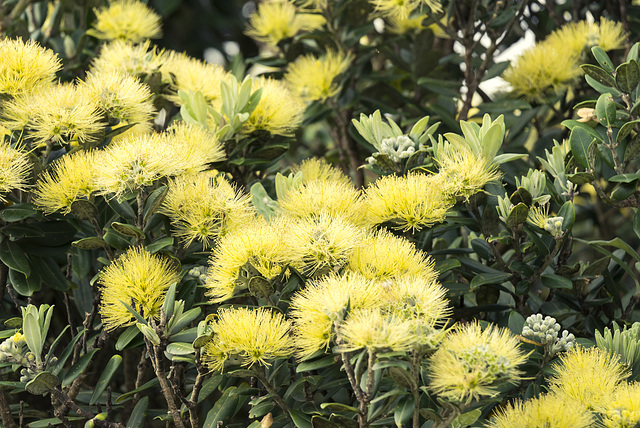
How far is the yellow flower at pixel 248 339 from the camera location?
4.58 feet

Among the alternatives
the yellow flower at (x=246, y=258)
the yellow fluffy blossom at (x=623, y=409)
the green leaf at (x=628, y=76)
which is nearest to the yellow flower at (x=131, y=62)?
the yellow flower at (x=246, y=258)

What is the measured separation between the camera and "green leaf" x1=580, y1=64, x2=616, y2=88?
189 centimetres

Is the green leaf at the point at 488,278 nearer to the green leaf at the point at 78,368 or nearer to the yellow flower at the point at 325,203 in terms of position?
the yellow flower at the point at 325,203

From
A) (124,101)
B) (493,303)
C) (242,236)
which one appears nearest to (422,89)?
(493,303)

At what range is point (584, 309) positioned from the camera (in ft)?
6.43

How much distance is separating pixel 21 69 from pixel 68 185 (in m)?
0.41

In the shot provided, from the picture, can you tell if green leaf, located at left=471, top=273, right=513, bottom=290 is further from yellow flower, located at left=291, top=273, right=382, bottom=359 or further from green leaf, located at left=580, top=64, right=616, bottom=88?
green leaf, located at left=580, top=64, right=616, bottom=88

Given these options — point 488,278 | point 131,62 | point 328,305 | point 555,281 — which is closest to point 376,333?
point 328,305

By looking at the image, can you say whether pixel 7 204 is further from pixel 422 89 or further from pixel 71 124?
pixel 422 89

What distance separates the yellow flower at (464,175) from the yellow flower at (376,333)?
482mm

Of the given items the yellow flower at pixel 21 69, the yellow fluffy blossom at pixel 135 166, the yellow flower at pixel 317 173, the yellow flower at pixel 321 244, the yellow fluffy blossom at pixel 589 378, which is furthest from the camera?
the yellow flower at pixel 317 173

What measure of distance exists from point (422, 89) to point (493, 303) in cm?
130

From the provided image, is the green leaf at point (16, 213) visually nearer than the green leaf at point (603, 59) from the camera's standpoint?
Yes

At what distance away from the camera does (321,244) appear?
1476 millimetres
